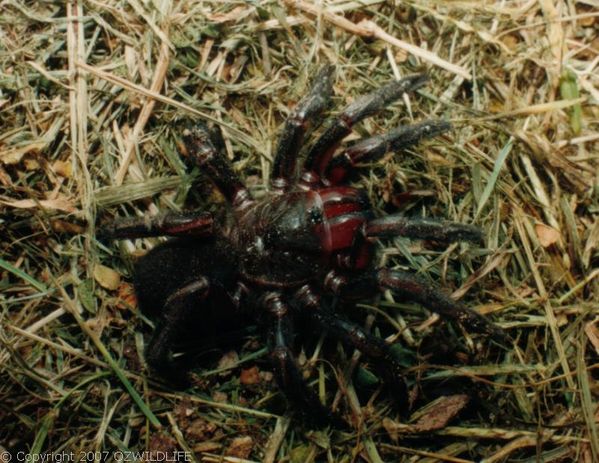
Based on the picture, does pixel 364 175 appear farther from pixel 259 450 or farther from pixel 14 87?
pixel 14 87

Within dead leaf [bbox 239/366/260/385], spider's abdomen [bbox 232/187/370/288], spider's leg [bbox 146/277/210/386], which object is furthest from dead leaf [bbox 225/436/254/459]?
spider's abdomen [bbox 232/187/370/288]

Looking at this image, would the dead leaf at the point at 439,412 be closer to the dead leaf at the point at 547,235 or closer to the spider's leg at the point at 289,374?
the spider's leg at the point at 289,374

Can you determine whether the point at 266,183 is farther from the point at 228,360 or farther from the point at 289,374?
the point at 289,374

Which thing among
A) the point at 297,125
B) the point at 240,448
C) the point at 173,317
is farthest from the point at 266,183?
the point at 240,448

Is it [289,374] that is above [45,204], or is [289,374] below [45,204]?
below

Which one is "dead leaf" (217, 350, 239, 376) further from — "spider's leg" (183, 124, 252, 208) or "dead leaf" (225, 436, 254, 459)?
"spider's leg" (183, 124, 252, 208)
